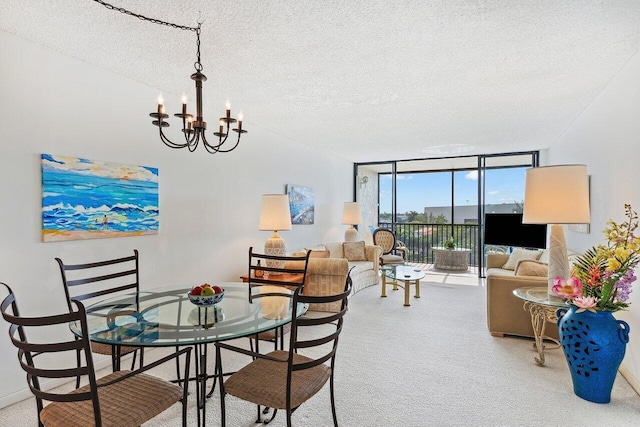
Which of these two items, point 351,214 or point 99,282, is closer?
point 99,282

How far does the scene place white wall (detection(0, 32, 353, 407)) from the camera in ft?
7.59

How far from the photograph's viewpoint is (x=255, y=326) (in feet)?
5.87

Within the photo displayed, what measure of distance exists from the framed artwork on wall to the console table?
3.40 metres

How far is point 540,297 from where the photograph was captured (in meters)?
2.80

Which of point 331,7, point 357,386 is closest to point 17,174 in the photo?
point 331,7

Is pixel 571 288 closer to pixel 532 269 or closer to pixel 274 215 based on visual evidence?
pixel 532 269

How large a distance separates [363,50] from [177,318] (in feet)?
7.26

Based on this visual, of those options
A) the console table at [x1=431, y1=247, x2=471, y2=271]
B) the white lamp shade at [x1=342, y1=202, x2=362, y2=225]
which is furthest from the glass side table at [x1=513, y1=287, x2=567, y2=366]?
the console table at [x1=431, y1=247, x2=471, y2=271]

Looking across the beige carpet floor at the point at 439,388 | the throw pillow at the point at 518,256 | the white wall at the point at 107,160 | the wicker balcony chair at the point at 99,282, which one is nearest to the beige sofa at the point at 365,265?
the white wall at the point at 107,160

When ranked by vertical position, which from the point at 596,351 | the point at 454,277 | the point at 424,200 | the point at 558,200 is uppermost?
the point at 424,200

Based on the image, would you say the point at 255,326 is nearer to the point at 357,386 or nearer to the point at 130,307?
the point at 130,307

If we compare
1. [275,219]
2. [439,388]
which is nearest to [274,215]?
[275,219]

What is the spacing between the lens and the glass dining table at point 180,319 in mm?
1630

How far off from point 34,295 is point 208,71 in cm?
215
